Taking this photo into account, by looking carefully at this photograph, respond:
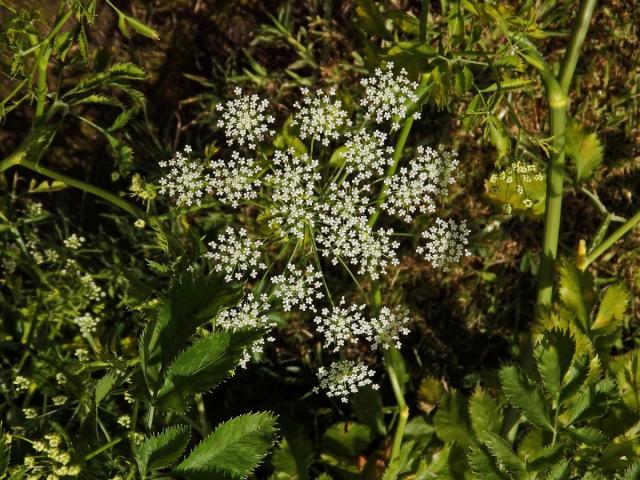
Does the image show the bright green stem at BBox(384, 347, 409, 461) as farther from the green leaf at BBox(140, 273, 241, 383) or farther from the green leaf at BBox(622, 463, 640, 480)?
the green leaf at BBox(140, 273, 241, 383)

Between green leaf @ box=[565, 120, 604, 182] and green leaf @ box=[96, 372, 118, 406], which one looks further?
green leaf @ box=[565, 120, 604, 182]

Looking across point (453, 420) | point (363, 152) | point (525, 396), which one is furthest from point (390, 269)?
point (525, 396)

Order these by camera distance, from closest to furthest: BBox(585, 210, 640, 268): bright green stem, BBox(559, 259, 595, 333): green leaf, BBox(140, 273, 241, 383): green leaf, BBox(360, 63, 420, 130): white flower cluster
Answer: BBox(140, 273, 241, 383): green leaf → BBox(360, 63, 420, 130): white flower cluster → BBox(559, 259, 595, 333): green leaf → BBox(585, 210, 640, 268): bright green stem

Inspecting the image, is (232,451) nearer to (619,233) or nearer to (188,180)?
(188,180)

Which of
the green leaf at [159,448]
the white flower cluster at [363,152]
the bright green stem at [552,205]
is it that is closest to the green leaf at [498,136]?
the white flower cluster at [363,152]

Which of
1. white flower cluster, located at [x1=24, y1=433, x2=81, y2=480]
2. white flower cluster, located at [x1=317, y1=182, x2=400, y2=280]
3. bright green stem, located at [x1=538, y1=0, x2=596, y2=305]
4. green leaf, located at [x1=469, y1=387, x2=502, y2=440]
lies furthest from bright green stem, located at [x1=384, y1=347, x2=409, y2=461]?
white flower cluster, located at [x1=24, y1=433, x2=81, y2=480]

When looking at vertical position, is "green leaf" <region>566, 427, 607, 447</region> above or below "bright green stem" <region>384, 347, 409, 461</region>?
above
